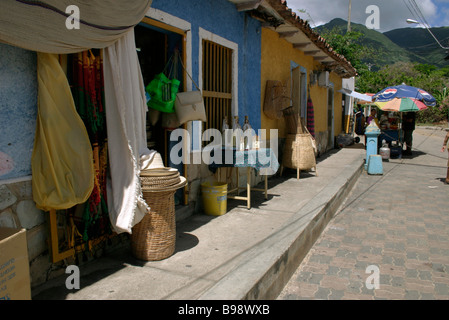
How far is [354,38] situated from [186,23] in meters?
17.9

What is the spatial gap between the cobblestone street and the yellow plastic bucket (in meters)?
1.40

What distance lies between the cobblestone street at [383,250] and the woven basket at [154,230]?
125 cm

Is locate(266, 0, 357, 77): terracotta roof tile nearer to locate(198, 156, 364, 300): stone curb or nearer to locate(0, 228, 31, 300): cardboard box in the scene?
locate(198, 156, 364, 300): stone curb

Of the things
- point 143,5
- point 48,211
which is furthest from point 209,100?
point 48,211

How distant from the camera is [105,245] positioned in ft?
11.9

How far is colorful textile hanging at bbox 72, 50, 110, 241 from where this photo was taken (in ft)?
10.3

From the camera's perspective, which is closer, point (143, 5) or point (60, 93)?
point (60, 93)

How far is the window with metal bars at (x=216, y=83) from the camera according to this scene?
5598 millimetres

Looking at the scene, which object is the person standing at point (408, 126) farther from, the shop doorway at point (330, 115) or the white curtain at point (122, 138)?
the white curtain at point (122, 138)

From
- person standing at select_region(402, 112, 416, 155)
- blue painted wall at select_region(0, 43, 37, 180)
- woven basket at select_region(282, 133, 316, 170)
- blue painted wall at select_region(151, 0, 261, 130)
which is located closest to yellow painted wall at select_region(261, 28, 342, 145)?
blue painted wall at select_region(151, 0, 261, 130)

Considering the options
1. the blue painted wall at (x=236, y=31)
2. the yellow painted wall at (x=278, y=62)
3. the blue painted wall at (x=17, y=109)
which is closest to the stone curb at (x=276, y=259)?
the blue painted wall at (x=17, y=109)
